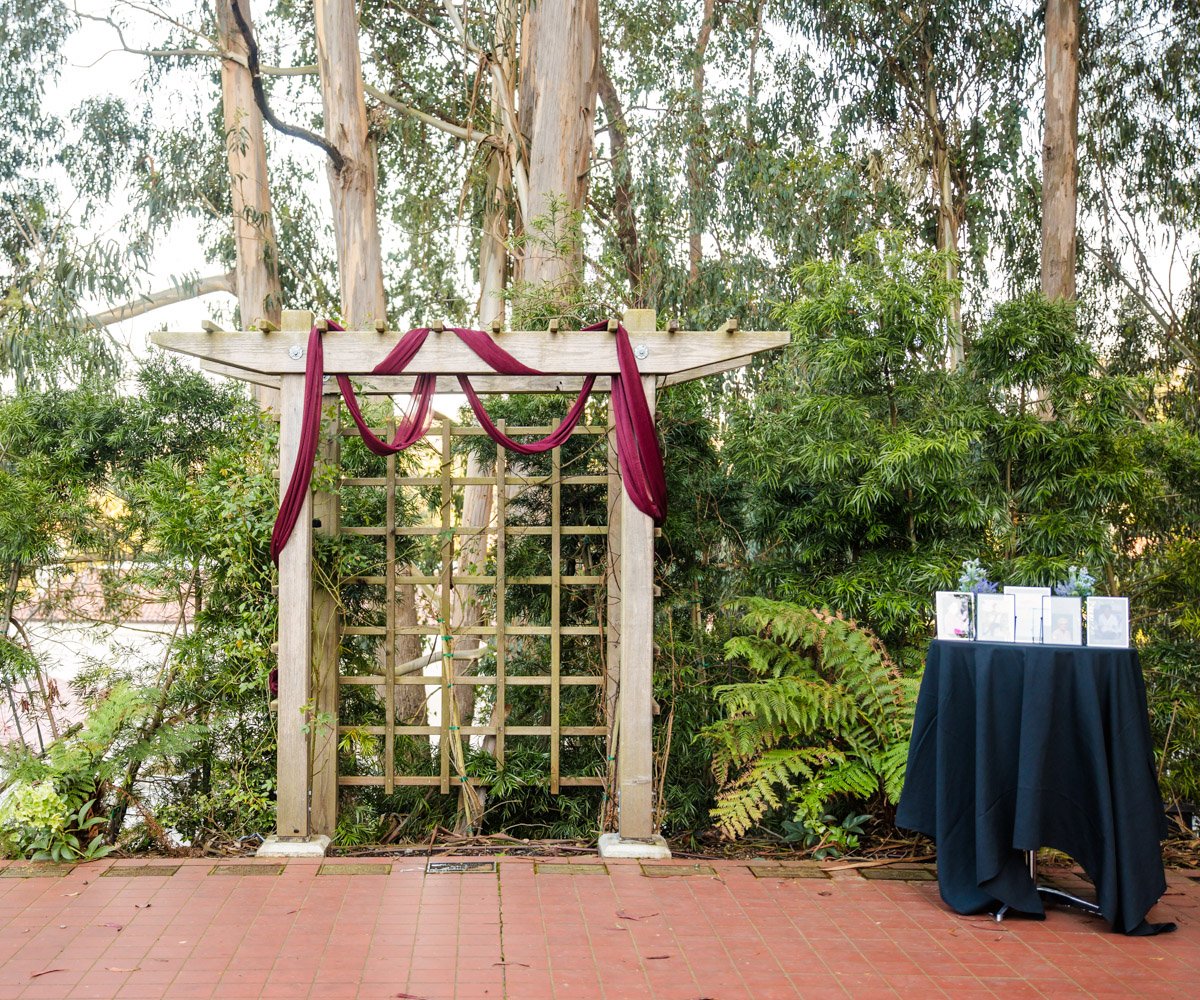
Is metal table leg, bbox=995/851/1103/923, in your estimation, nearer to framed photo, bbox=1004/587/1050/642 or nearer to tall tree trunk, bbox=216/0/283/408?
framed photo, bbox=1004/587/1050/642

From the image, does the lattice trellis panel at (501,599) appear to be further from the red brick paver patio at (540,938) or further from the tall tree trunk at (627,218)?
the tall tree trunk at (627,218)

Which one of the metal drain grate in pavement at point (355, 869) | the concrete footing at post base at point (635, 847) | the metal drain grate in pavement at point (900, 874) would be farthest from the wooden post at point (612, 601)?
the metal drain grate in pavement at point (900, 874)

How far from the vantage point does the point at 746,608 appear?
18.5ft

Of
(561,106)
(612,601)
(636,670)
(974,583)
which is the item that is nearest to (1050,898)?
(974,583)

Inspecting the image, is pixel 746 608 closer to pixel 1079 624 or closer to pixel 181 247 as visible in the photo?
pixel 1079 624

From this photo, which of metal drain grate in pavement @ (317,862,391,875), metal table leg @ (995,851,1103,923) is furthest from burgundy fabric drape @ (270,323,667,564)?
metal table leg @ (995,851,1103,923)

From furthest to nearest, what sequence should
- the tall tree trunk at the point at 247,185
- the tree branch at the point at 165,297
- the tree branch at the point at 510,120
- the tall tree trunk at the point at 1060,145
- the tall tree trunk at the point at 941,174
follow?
1. the tall tree trunk at the point at 941,174
2. the tree branch at the point at 165,297
3. the tree branch at the point at 510,120
4. the tall tree trunk at the point at 1060,145
5. the tall tree trunk at the point at 247,185

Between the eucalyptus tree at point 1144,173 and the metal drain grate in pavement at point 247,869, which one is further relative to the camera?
the eucalyptus tree at point 1144,173

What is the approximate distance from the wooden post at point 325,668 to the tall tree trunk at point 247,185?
3.78 metres

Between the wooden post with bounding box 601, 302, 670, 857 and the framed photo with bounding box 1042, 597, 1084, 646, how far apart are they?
61.7 inches

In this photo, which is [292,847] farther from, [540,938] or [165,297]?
[165,297]

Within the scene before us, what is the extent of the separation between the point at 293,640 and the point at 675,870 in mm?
1821

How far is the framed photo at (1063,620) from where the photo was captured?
399 centimetres

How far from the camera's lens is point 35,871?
445 cm
